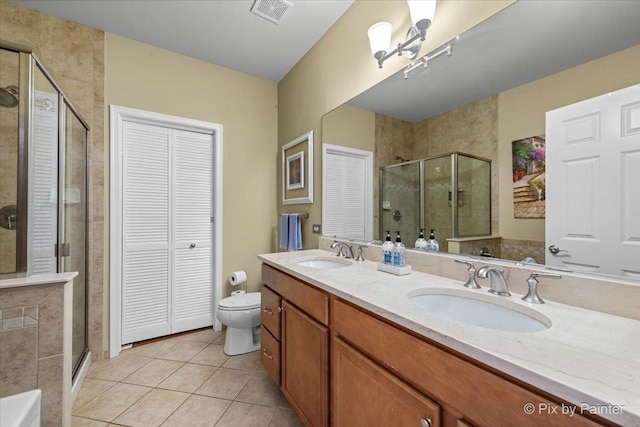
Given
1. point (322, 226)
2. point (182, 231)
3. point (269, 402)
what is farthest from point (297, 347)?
point (182, 231)

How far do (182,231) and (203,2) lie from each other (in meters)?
1.84

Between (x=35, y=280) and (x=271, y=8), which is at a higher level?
(x=271, y=8)

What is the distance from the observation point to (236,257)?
101 inches

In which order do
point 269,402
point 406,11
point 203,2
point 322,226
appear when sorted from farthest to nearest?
point 322,226
point 203,2
point 269,402
point 406,11

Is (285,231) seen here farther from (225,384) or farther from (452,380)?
(452,380)

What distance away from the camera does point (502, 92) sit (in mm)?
1034

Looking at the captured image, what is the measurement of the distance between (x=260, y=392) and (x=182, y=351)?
2.99 feet

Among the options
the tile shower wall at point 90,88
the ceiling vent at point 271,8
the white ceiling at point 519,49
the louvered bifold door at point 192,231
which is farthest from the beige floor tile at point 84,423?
the ceiling vent at point 271,8

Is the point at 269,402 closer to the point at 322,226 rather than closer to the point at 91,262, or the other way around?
the point at 322,226

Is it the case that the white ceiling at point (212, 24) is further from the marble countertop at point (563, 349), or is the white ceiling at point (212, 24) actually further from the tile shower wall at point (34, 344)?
the marble countertop at point (563, 349)

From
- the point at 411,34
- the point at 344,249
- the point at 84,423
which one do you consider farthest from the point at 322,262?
the point at 84,423

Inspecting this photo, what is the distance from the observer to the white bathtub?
880 mm

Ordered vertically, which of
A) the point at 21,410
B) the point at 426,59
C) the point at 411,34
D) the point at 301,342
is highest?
the point at 411,34

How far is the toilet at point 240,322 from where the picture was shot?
2.01 metres
